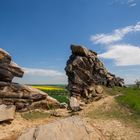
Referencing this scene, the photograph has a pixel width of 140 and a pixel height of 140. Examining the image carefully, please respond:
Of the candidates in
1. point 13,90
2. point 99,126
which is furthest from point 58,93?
point 99,126

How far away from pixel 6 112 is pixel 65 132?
8.90 m

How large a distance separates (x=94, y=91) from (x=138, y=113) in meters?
14.1

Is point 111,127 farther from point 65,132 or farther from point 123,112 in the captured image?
point 123,112

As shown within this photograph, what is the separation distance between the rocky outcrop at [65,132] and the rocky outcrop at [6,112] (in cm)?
549

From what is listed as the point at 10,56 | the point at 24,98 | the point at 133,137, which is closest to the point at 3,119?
the point at 24,98

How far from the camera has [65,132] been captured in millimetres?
21125

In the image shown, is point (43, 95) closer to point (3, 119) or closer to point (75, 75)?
point (3, 119)

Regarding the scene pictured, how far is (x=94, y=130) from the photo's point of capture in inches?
878

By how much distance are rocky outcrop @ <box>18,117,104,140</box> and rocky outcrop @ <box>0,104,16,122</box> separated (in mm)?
5487

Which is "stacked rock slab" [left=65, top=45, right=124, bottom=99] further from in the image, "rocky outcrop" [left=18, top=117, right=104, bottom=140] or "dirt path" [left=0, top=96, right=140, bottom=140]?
"rocky outcrop" [left=18, top=117, right=104, bottom=140]

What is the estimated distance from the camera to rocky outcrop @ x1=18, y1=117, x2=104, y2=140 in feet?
67.4

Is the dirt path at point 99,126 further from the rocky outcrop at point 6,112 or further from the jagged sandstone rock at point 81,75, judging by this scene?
the jagged sandstone rock at point 81,75

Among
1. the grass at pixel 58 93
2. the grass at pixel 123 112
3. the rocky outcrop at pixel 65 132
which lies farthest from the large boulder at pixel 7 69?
the grass at pixel 58 93

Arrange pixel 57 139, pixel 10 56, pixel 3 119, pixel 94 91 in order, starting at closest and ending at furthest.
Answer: pixel 57 139 → pixel 3 119 → pixel 10 56 → pixel 94 91
